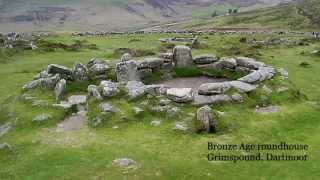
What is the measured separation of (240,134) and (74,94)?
15193mm

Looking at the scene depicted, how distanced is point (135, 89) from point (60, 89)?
6.12m

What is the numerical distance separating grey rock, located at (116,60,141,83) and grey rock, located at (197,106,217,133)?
37.8 ft

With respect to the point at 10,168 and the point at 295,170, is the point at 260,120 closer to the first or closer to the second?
the point at 295,170

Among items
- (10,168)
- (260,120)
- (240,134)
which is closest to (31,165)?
(10,168)

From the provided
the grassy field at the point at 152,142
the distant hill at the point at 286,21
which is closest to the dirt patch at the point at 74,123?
the grassy field at the point at 152,142

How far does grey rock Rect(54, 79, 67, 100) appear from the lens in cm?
3975

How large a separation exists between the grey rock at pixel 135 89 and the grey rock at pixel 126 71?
11.3ft

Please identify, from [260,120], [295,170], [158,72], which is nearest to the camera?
[295,170]

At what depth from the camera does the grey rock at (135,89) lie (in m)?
37.2

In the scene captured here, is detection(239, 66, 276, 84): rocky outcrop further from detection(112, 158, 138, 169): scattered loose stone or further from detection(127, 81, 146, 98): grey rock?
detection(112, 158, 138, 169): scattered loose stone

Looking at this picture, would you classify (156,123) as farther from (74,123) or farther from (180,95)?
(74,123)

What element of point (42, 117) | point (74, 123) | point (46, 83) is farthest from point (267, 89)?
point (46, 83)

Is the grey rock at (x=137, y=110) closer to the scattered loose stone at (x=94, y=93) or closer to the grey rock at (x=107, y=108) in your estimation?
the grey rock at (x=107, y=108)

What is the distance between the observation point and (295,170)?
2769cm
